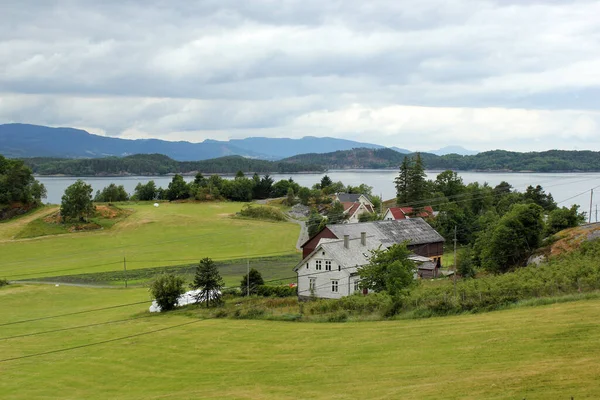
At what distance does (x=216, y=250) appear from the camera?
72.6m

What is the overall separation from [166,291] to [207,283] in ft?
9.60

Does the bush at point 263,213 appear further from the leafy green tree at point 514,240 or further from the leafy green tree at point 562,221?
the leafy green tree at point 514,240

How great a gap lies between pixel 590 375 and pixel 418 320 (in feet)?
41.1

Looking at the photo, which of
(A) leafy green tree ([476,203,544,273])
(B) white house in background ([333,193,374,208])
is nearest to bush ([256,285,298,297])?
(A) leafy green tree ([476,203,544,273])

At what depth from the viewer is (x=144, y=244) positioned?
79.4m

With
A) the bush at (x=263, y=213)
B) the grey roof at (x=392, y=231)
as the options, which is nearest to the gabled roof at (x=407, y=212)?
the grey roof at (x=392, y=231)

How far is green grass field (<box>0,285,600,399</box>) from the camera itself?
16.2 metres

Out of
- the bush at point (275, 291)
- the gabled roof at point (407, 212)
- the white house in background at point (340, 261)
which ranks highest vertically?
the gabled roof at point (407, 212)

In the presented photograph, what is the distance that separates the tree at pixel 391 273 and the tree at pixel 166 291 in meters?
13.6

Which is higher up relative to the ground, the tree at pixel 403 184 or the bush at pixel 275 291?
the tree at pixel 403 184

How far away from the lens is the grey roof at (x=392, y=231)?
47.5 metres

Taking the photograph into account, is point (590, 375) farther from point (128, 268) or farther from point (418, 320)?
point (128, 268)

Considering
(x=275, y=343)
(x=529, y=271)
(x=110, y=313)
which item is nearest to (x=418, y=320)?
(x=275, y=343)

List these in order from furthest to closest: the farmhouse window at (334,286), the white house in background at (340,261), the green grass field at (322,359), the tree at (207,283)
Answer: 1. the farmhouse window at (334,286)
2. the white house in background at (340,261)
3. the tree at (207,283)
4. the green grass field at (322,359)
